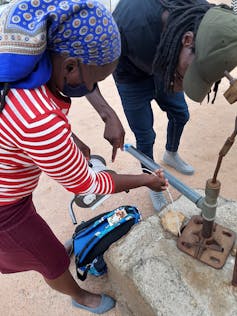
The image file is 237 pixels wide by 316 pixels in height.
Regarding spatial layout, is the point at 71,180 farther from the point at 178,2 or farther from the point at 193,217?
the point at 178,2

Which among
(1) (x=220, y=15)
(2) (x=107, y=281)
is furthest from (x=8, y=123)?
(2) (x=107, y=281)

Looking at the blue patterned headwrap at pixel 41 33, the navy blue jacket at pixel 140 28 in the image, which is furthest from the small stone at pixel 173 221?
the blue patterned headwrap at pixel 41 33

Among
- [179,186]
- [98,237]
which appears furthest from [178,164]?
[179,186]

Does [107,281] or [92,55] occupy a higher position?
[92,55]

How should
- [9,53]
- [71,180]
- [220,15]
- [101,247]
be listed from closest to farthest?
1. [9,53]
2. [71,180]
3. [220,15]
4. [101,247]

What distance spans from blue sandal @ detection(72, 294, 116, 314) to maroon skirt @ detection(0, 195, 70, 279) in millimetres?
456

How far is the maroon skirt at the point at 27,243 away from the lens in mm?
1298

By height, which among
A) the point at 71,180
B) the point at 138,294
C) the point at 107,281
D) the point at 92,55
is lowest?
the point at 107,281

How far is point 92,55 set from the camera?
963 millimetres

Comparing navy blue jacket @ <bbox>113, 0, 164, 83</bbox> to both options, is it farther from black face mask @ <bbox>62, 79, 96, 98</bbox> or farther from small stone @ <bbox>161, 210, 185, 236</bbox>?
small stone @ <bbox>161, 210, 185, 236</bbox>

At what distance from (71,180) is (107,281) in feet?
3.79

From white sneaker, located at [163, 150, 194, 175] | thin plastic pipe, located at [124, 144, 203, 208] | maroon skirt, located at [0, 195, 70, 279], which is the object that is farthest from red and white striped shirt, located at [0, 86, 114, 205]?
white sneaker, located at [163, 150, 194, 175]

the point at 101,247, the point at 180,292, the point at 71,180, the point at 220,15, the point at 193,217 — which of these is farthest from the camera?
the point at 101,247

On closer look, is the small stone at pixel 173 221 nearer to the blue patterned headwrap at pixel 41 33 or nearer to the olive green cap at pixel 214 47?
the olive green cap at pixel 214 47
